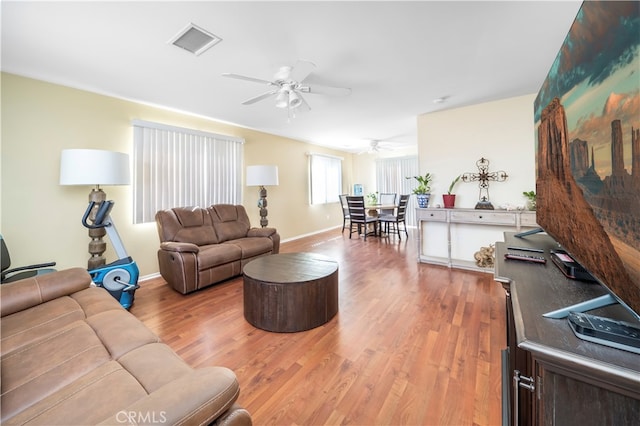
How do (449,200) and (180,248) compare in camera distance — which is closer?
(180,248)

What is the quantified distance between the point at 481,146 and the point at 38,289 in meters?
4.74

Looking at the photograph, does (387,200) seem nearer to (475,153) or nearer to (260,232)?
(475,153)

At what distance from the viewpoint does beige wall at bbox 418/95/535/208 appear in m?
3.32

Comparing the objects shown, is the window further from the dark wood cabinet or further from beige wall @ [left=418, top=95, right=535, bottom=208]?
the dark wood cabinet

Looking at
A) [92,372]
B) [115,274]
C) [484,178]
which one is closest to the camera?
[92,372]

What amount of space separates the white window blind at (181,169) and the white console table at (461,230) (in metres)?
3.25

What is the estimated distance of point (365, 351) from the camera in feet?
5.89

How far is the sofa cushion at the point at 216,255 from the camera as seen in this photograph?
2.91 meters

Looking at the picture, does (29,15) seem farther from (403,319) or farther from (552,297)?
(403,319)

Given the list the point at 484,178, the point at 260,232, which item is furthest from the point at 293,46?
the point at 484,178

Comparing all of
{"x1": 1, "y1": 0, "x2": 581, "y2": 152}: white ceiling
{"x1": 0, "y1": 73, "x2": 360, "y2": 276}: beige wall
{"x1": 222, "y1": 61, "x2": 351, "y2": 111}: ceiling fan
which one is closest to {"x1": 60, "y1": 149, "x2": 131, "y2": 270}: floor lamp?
{"x1": 0, "y1": 73, "x2": 360, "y2": 276}: beige wall

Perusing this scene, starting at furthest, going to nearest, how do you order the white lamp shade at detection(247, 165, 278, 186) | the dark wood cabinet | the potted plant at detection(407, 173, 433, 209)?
the white lamp shade at detection(247, 165, 278, 186), the potted plant at detection(407, 173, 433, 209), the dark wood cabinet

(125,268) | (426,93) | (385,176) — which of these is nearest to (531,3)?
(426,93)

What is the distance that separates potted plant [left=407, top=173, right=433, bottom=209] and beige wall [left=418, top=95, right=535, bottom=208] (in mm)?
85
